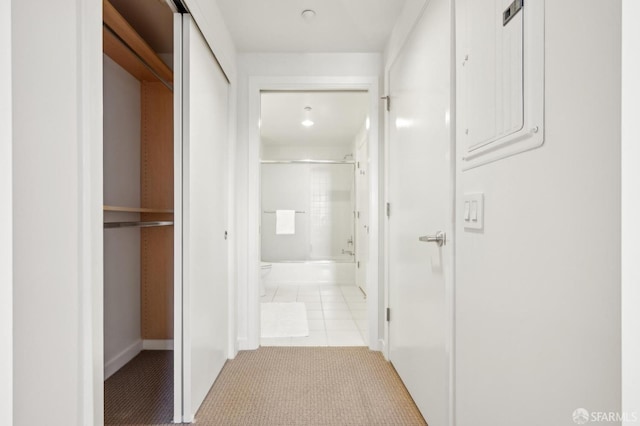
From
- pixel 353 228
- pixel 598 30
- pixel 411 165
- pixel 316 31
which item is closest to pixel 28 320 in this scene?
pixel 598 30

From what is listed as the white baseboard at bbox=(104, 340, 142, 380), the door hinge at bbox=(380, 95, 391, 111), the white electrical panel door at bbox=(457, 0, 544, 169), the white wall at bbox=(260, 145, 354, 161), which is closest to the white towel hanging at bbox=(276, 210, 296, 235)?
the white wall at bbox=(260, 145, 354, 161)

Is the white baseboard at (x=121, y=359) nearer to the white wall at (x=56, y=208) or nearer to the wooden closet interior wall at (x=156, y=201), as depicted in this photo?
the wooden closet interior wall at (x=156, y=201)

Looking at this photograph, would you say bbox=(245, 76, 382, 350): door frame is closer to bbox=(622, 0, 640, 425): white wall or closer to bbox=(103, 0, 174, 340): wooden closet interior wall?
bbox=(103, 0, 174, 340): wooden closet interior wall

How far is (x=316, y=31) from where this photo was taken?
92.0 inches

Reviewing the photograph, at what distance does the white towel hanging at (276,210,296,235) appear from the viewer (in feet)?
18.3

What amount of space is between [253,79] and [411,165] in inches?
57.1

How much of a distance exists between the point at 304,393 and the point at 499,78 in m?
1.80

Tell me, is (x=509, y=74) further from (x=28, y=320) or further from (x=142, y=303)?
(x=142, y=303)

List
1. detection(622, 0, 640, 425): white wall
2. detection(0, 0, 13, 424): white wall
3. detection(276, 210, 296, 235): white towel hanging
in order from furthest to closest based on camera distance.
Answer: detection(276, 210, 296, 235): white towel hanging
detection(0, 0, 13, 424): white wall
detection(622, 0, 640, 425): white wall

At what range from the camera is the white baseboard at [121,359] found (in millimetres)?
2145

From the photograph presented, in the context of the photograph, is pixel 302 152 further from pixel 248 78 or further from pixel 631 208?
pixel 631 208

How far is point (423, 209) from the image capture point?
1687 millimetres

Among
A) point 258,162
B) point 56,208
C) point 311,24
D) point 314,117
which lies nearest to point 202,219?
point 258,162

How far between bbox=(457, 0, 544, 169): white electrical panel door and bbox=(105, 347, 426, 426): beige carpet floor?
134 centimetres
